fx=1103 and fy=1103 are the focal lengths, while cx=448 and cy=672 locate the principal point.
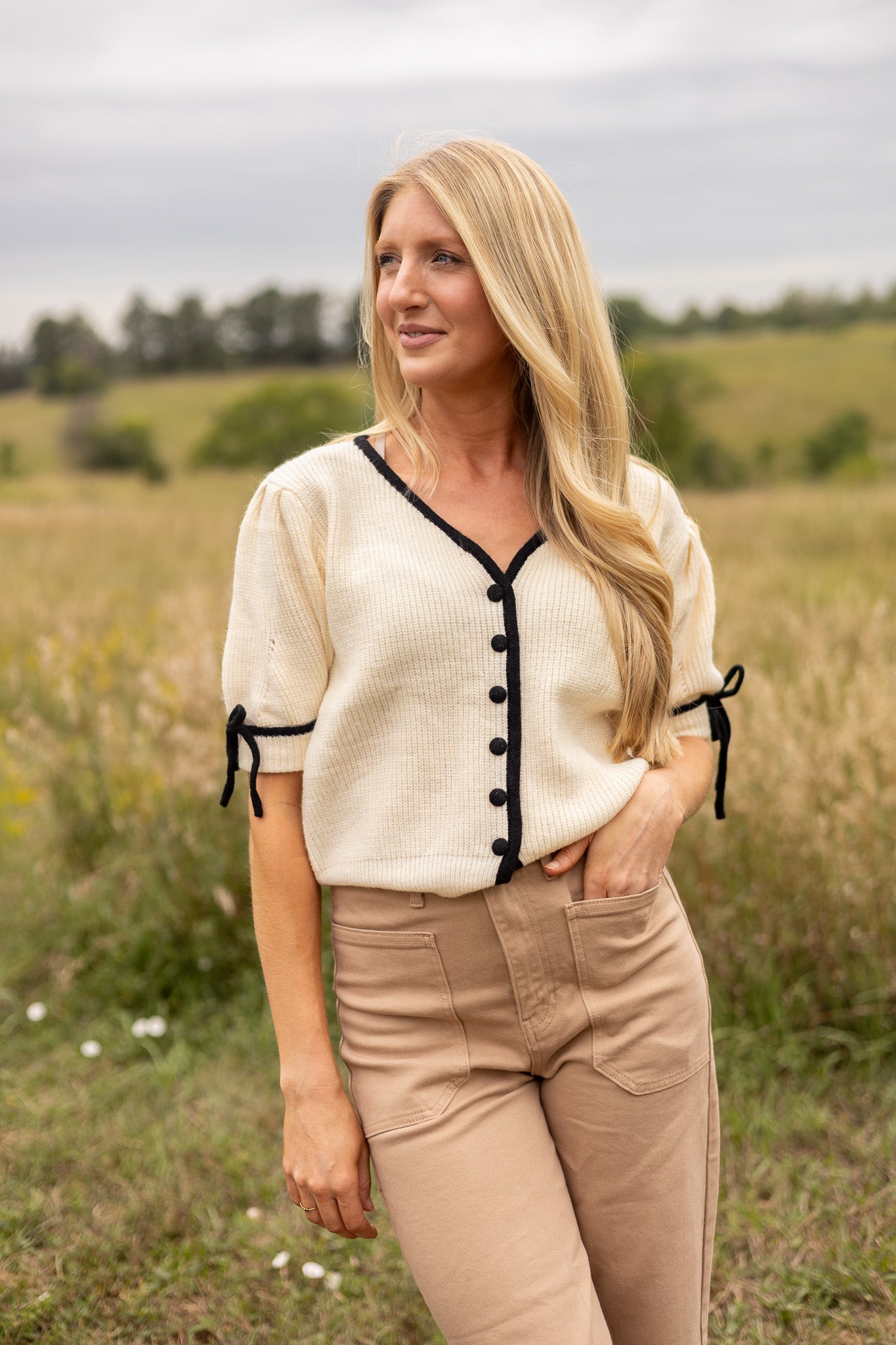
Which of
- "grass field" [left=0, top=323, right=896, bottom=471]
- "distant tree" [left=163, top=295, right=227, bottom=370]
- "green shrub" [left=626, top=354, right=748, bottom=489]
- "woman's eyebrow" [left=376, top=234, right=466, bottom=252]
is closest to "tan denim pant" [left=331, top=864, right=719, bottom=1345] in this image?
"woman's eyebrow" [left=376, top=234, right=466, bottom=252]

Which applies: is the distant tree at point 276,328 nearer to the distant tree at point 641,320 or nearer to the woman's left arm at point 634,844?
the distant tree at point 641,320

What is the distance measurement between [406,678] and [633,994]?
1.86ft

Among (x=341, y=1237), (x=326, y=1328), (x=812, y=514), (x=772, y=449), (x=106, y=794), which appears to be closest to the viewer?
(x=326, y=1328)

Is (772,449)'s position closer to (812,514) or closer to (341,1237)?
(812,514)

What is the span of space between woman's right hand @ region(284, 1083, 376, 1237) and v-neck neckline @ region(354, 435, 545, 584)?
0.80m

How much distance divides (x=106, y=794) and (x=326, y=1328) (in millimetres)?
2110

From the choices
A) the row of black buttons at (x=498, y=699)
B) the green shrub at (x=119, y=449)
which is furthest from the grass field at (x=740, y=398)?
the row of black buttons at (x=498, y=699)

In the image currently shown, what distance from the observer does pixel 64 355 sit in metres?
53.1

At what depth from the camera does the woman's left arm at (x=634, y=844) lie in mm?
1619

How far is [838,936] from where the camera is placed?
10.5 feet

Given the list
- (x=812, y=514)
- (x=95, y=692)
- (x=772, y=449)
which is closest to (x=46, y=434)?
(x=772, y=449)

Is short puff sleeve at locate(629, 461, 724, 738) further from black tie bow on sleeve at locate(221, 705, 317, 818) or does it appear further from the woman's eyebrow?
black tie bow on sleeve at locate(221, 705, 317, 818)

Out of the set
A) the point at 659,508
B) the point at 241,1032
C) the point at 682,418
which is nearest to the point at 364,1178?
the point at 659,508

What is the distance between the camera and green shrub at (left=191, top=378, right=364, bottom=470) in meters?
36.3
